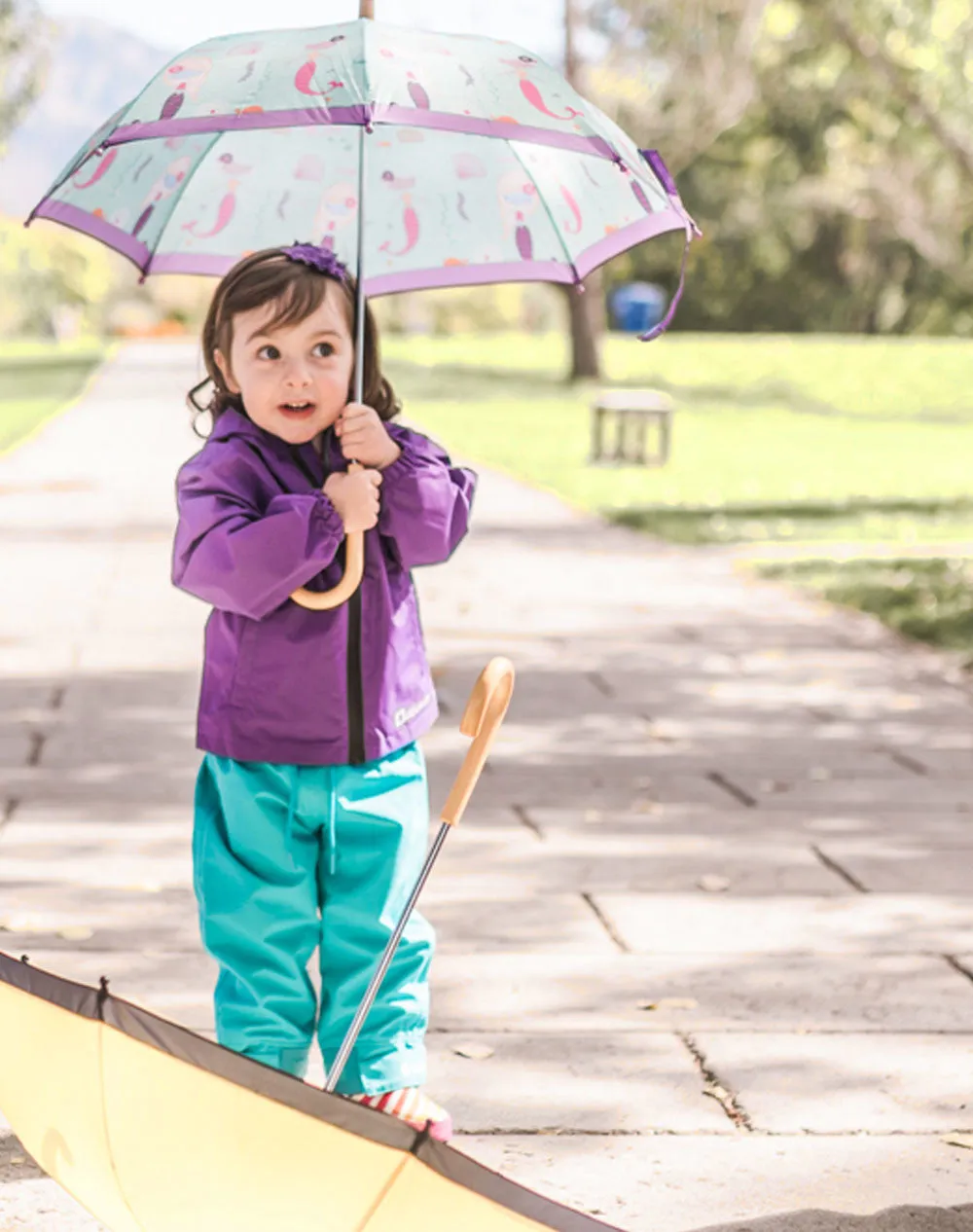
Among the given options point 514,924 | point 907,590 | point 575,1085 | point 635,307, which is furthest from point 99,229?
point 635,307

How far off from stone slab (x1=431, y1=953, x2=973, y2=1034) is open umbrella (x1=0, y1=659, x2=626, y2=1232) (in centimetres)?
157

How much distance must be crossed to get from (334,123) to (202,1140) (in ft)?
4.97

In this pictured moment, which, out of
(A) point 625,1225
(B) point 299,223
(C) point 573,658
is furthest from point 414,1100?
(C) point 573,658

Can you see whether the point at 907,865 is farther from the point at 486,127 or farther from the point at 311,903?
the point at 486,127

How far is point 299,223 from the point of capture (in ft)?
Result: 12.5

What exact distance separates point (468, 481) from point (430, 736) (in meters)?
3.61

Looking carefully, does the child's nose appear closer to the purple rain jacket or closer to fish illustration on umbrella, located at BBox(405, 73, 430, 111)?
the purple rain jacket

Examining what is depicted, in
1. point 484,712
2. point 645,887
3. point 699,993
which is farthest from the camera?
point 645,887

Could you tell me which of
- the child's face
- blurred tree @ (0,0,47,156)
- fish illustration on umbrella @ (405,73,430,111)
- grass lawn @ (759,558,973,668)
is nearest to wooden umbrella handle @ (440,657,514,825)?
the child's face

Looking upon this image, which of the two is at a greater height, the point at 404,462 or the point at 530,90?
the point at 530,90

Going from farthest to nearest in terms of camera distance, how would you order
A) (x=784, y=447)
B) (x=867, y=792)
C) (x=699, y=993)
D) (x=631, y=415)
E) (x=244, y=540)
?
1. (x=784, y=447)
2. (x=631, y=415)
3. (x=867, y=792)
4. (x=699, y=993)
5. (x=244, y=540)

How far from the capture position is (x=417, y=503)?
316 centimetres

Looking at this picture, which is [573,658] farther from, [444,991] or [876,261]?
[876,261]

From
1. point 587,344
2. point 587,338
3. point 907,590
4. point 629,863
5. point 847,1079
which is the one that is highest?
point 847,1079
